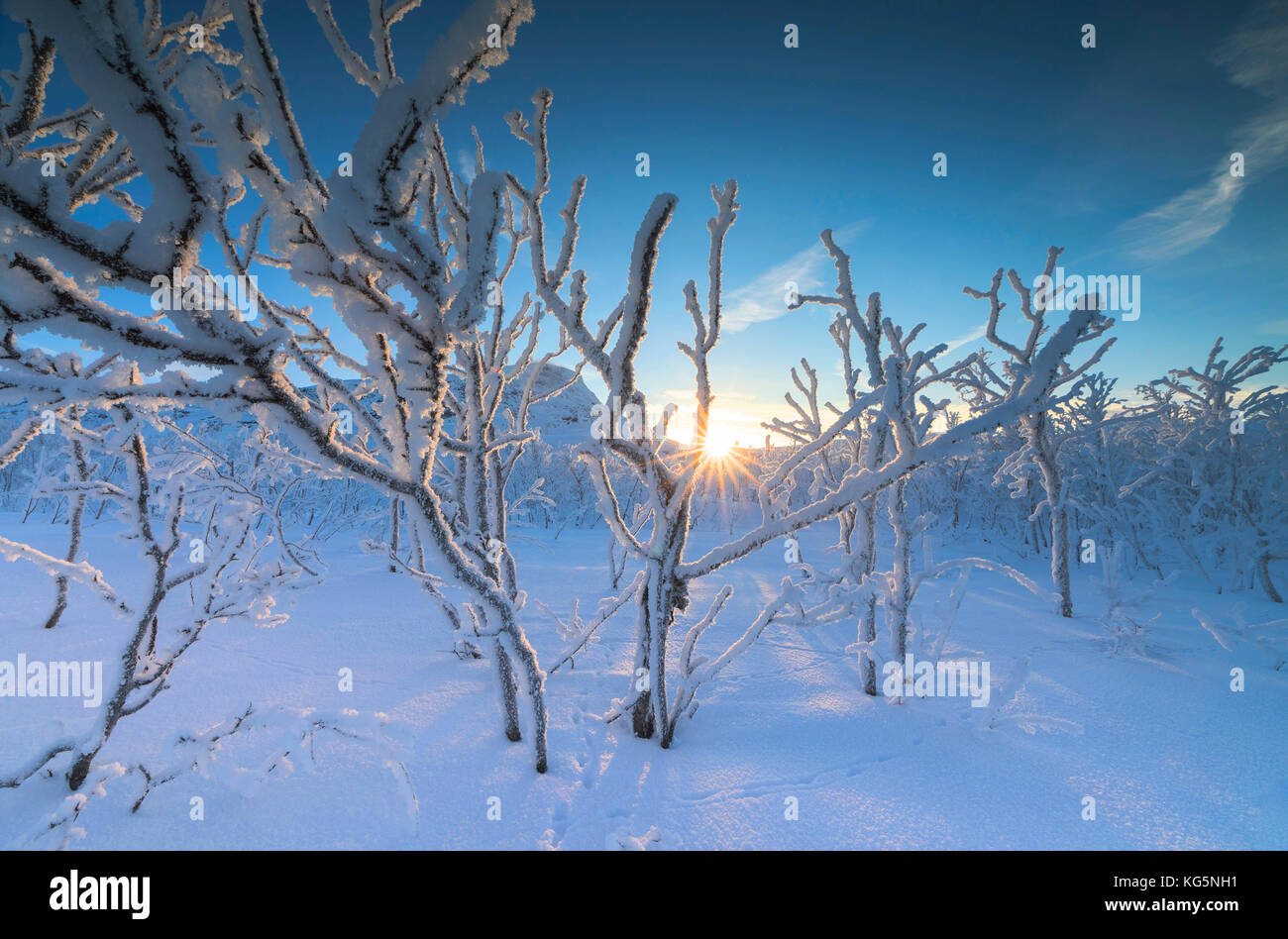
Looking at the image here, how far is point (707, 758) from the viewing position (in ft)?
10.1

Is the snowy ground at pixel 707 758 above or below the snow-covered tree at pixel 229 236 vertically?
below

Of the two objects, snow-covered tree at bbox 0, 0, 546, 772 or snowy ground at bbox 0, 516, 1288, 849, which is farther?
snowy ground at bbox 0, 516, 1288, 849

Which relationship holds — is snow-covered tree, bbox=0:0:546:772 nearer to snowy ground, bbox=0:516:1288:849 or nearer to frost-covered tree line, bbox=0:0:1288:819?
frost-covered tree line, bbox=0:0:1288:819

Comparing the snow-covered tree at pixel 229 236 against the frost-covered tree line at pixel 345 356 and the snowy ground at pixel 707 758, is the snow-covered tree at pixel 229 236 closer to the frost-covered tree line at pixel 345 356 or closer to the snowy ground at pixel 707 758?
the frost-covered tree line at pixel 345 356

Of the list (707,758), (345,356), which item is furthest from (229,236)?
(707,758)

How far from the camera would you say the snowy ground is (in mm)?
2324

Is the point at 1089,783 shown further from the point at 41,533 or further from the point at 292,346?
the point at 41,533

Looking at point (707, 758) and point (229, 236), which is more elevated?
point (229, 236)

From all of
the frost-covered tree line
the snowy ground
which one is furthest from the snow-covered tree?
the snowy ground

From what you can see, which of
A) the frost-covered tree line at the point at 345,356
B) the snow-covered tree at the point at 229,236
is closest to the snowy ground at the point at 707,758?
the frost-covered tree line at the point at 345,356

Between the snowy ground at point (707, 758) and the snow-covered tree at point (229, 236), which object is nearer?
the snow-covered tree at point (229, 236)

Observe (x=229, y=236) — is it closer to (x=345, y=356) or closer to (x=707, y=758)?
(x=345, y=356)

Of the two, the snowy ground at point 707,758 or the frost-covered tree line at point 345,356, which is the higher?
the frost-covered tree line at point 345,356

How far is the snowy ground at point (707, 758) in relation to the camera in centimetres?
232
